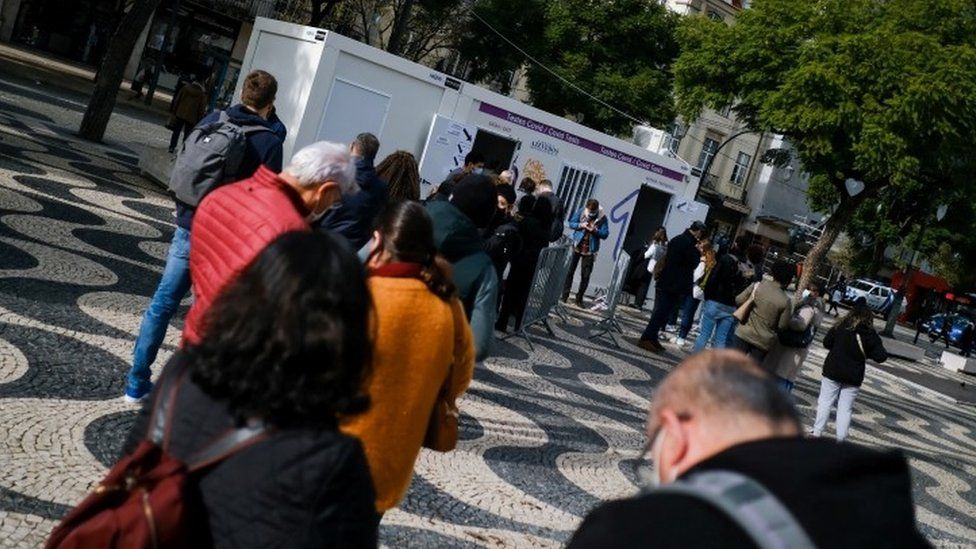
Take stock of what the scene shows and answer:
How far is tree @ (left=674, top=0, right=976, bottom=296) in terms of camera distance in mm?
27734

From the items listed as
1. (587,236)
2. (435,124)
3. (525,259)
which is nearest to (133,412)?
(525,259)

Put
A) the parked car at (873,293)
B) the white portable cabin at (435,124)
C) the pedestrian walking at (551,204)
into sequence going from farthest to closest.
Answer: the parked car at (873,293), the white portable cabin at (435,124), the pedestrian walking at (551,204)

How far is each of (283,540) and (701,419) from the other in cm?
79

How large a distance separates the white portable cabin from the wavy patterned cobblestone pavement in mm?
2503

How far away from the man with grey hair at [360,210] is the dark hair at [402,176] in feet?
2.42

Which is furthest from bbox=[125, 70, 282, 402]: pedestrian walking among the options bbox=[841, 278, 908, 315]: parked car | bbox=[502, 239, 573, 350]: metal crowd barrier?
bbox=[841, 278, 908, 315]: parked car

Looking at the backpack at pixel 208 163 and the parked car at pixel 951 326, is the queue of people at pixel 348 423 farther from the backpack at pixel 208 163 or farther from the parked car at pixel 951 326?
the parked car at pixel 951 326

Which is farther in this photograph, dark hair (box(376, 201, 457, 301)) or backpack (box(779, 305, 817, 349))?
backpack (box(779, 305, 817, 349))


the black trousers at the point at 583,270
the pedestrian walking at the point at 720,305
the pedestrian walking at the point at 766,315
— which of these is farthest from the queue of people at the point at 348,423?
the black trousers at the point at 583,270

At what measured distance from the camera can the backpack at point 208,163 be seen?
18.9 ft

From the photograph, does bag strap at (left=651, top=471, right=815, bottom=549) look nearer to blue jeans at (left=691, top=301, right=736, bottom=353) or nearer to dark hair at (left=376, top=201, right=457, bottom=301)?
dark hair at (left=376, top=201, right=457, bottom=301)

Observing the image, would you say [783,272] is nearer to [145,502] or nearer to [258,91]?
[258,91]

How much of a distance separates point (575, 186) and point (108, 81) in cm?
834

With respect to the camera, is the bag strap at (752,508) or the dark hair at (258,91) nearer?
the bag strap at (752,508)
